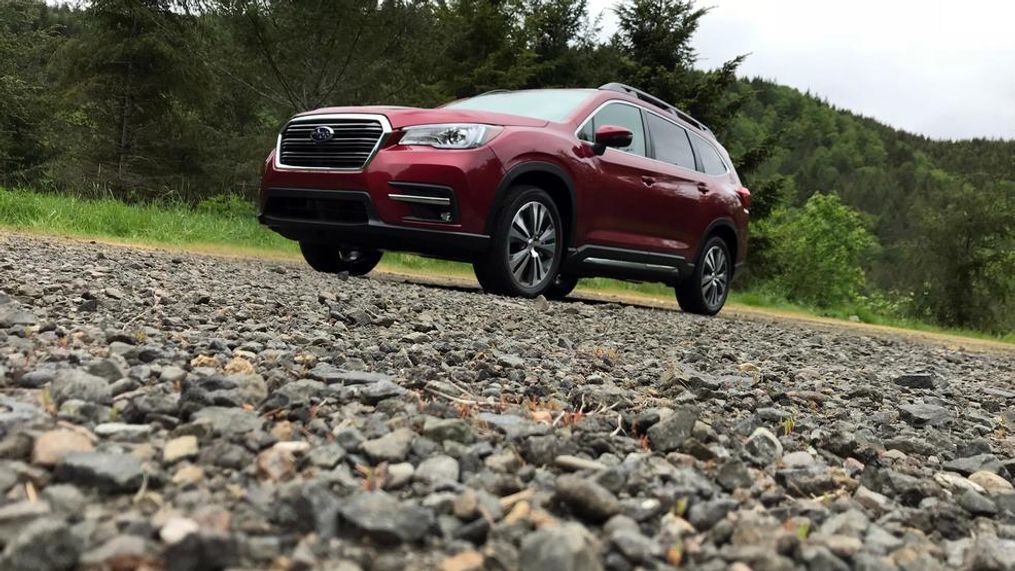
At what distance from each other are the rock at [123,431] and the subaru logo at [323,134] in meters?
4.50

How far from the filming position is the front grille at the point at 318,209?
5.82 meters

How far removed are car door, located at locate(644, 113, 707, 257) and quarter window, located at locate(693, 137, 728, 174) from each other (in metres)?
0.20

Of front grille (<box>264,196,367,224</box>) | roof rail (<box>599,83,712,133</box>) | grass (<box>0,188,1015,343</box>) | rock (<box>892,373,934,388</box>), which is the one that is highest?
roof rail (<box>599,83,712,133</box>)

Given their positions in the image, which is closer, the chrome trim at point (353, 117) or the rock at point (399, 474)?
the rock at point (399, 474)

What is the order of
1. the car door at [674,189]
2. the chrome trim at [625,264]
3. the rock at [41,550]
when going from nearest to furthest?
1. the rock at [41,550]
2. the chrome trim at [625,264]
3. the car door at [674,189]

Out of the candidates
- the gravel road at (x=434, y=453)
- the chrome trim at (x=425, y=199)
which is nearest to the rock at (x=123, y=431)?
the gravel road at (x=434, y=453)

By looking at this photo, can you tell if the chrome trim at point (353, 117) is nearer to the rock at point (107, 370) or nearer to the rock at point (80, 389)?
the rock at point (107, 370)

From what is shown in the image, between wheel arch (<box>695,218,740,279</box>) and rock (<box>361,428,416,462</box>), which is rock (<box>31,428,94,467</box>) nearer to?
rock (<box>361,428,416,462</box>)

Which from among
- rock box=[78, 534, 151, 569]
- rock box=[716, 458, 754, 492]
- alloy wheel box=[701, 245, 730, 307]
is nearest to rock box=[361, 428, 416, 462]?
rock box=[78, 534, 151, 569]

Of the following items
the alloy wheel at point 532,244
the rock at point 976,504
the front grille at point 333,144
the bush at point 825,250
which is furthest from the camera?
the bush at point 825,250

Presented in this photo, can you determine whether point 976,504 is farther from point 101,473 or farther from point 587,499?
point 101,473

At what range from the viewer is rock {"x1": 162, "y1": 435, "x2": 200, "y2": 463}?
5.09ft

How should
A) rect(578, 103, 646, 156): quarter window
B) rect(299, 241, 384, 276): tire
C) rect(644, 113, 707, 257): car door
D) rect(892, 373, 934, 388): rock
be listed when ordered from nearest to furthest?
rect(892, 373, 934, 388): rock, rect(578, 103, 646, 156): quarter window, rect(299, 241, 384, 276): tire, rect(644, 113, 707, 257): car door

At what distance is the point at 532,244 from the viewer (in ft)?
20.5
